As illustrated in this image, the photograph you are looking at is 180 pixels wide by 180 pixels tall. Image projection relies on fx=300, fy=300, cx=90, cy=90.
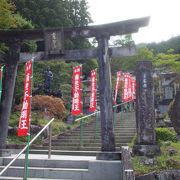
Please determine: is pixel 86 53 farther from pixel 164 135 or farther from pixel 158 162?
pixel 164 135

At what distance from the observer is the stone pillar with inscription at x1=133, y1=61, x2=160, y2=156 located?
31.6 ft

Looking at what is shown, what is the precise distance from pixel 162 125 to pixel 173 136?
155 inches

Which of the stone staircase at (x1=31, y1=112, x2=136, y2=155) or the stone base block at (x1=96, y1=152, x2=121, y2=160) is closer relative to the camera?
the stone base block at (x1=96, y1=152, x2=121, y2=160)

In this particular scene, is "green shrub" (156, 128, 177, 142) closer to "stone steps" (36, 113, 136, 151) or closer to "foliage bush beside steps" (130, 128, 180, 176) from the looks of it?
"stone steps" (36, 113, 136, 151)

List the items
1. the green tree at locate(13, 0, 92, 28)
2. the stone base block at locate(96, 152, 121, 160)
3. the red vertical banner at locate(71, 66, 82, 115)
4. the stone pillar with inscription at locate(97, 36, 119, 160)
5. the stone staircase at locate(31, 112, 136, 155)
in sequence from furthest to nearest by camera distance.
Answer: the green tree at locate(13, 0, 92, 28)
the red vertical banner at locate(71, 66, 82, 115)
the stone staircase at locate(31, 112, 136, 155)
the stone pillar with inscription at locate(97, 36, 119, 160)
the stone base block at locate(96, 152, 121, 160)

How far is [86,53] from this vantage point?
10328 millimetres

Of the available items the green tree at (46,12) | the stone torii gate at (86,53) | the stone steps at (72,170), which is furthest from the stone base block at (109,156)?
the green tree at (46,12)

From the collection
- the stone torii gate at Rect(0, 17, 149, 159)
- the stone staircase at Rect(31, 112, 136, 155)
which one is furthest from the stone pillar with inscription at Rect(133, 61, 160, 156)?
the stone staircase at Rect(31, 112, 136, 155)

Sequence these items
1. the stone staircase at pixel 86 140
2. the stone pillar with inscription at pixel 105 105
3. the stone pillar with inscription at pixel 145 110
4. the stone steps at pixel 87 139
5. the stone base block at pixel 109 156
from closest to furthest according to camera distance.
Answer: the stone base block at pixel 109 156 < the stone pillar with inscription at pixel 105 105 < the stone pillar with inscription at pixel 145 110 < the stone staircase at pixel 86 140 < the stone steps at pixel 87 139

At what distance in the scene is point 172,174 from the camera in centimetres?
824

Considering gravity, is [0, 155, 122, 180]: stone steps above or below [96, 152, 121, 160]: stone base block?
below

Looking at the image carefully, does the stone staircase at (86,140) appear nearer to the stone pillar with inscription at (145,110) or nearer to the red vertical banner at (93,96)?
the red vertical banner at (93,96)

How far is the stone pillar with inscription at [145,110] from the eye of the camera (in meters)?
9.63

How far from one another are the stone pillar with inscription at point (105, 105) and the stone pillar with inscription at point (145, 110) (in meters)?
0.94
